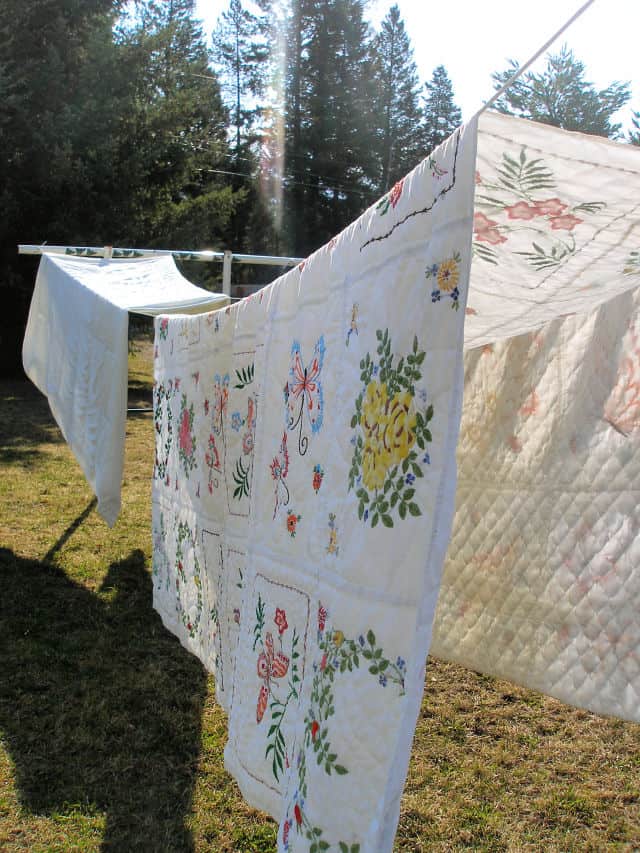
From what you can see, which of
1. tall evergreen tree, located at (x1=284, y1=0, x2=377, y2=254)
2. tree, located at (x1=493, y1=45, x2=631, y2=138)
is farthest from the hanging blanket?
tall evergreen tree, located at (x1=284, y1=0, x2=377, y2=254)

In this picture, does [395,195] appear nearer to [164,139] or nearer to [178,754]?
[178,754]

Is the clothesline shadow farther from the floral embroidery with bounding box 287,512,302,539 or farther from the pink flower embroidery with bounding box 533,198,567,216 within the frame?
the pink flower embroidery with bounding box 533,198,567,216

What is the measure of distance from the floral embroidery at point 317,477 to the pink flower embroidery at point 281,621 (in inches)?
8.8

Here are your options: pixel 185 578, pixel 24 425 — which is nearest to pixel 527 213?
pixel 185 578

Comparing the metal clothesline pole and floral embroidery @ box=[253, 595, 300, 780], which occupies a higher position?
the metal clothesline pole

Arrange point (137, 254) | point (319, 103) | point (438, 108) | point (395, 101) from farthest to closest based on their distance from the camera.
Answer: point (438, 108) < point (395, 101) < point (319, 103) < point (137, 254)

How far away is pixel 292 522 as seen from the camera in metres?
1.19

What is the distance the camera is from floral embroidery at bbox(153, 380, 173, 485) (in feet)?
6.91

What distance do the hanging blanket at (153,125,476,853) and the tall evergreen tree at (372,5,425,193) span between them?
16.6m

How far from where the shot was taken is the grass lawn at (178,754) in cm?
160

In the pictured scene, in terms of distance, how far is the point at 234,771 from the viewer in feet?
4.28

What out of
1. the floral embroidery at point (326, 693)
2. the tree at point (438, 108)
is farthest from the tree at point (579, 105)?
the tree at point (438, 108)

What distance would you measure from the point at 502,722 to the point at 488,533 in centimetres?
81

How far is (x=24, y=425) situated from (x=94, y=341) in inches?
162
